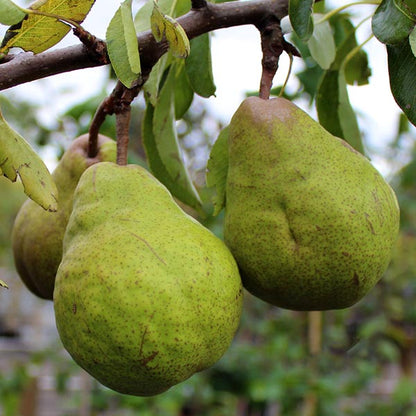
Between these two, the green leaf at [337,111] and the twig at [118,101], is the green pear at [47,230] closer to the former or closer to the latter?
the twig at [118,101]

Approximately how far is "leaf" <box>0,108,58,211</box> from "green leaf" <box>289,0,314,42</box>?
40 centimetres

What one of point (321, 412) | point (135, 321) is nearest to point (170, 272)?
point (135, 321)

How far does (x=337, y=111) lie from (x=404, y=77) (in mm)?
262

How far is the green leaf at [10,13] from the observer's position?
74cm

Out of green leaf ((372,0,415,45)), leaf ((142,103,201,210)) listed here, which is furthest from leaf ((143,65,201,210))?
green leaf ((372,0,415,45))

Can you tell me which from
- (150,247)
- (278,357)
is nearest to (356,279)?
(150,247)

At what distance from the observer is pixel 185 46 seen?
77 cm

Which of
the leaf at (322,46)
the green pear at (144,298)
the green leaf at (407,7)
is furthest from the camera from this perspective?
the leaf at (322,46)

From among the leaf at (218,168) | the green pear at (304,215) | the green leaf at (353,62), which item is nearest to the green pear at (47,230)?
the leaf at (218,168)

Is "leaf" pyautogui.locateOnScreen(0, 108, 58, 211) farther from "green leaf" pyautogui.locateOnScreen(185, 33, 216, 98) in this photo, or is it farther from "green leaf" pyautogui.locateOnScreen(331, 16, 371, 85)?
"green leaf" pyautogui.locateOnScreen(331, 16, 371, 85)

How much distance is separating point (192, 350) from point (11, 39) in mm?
459

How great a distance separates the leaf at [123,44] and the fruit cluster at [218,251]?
18 centimetres

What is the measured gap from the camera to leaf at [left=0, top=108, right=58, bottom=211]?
768 millimetres

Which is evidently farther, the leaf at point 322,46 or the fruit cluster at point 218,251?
the leaf at point 322,46
